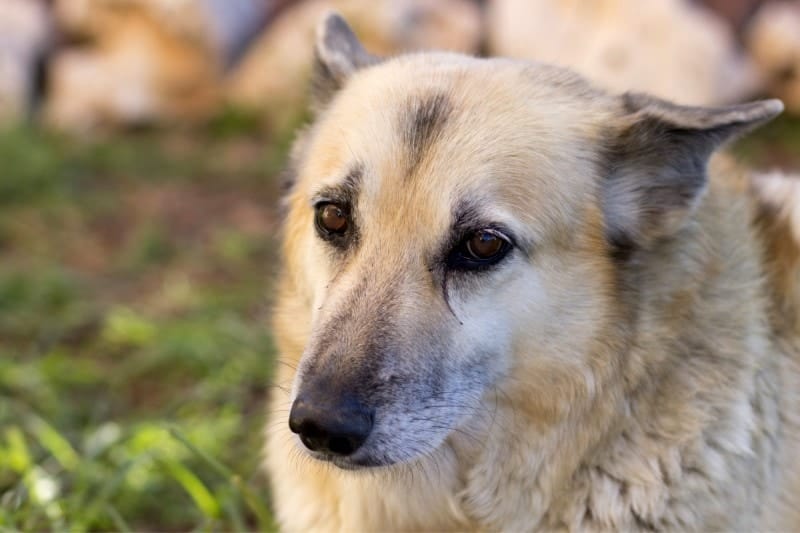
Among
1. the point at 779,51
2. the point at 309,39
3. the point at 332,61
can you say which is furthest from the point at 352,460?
the point at 779,51

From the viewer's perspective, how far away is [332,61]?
3244mm

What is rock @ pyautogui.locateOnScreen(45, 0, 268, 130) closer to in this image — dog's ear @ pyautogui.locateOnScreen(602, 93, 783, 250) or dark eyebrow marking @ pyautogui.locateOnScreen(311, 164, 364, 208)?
dark eyebrow marking @ pyautogui.locateOnScreen(311, 164, 364, 208)

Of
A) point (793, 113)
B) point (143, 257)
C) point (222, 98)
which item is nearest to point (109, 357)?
point (143, 257)

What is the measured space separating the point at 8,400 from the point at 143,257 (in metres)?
2.00

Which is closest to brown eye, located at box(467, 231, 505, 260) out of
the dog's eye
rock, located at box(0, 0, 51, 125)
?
the dog's eye

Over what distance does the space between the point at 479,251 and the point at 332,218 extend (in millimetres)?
453

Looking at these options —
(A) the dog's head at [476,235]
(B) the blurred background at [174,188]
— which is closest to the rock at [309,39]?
(B) the blurred background at [174,188]

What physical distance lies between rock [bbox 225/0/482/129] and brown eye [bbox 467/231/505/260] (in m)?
5.75

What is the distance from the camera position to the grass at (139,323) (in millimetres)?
3664

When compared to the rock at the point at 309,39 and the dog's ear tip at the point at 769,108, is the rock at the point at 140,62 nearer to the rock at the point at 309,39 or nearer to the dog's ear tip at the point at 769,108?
the rock at the point at 309,39

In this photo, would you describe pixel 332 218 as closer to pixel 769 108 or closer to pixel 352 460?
pixel 352 460

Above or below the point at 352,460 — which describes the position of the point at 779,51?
above

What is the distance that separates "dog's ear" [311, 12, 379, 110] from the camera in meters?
3.24

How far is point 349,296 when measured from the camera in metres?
2.59
